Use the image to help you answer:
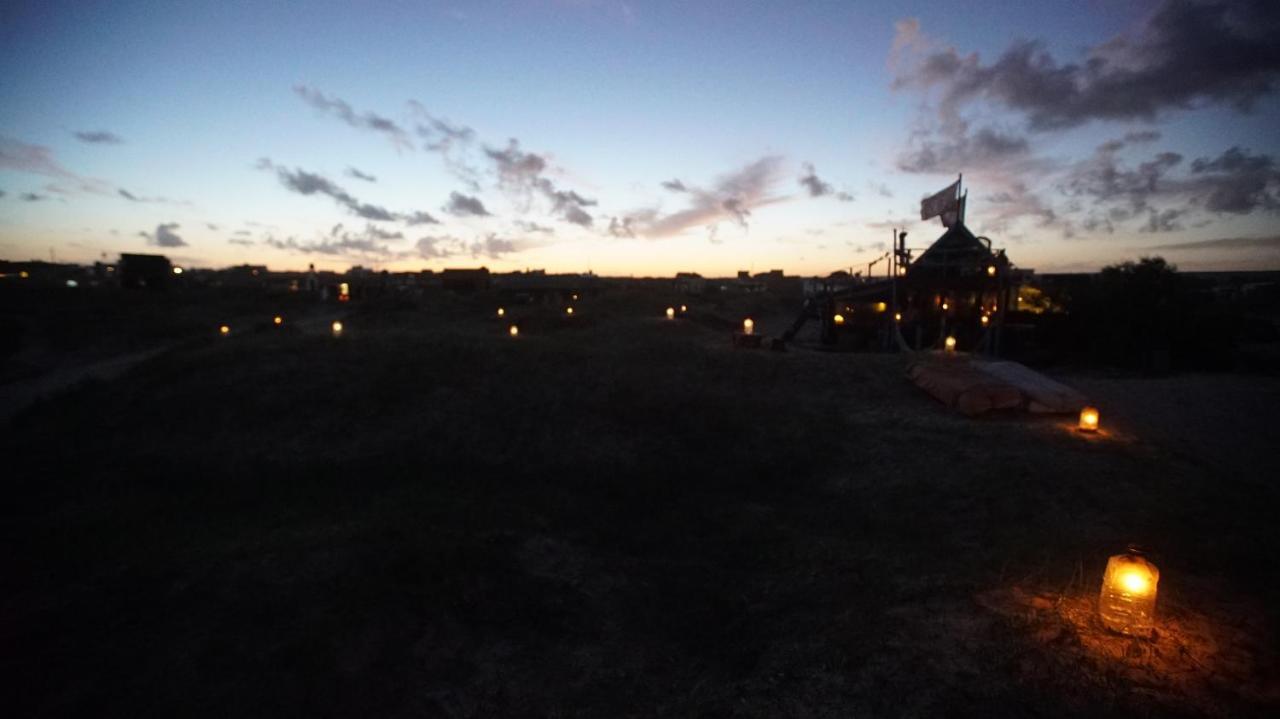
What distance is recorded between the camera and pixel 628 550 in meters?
10.5

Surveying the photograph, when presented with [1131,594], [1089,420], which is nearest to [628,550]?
[1131,594]

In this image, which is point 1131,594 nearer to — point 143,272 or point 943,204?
point 943,204

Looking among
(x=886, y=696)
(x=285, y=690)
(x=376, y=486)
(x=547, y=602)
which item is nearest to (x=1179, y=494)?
(x=886, y=696)

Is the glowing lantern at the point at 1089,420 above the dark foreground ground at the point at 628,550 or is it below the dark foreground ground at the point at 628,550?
above

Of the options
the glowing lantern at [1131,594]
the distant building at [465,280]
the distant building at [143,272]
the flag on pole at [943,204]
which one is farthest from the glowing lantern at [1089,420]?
the distant building at [143,272]

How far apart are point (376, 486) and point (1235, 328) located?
3221 cm

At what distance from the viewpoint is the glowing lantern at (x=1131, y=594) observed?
6259 millimetres

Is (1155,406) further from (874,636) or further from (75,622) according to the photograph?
(75,622)

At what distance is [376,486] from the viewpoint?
1366 centimetres

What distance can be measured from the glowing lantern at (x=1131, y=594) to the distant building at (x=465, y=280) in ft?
236

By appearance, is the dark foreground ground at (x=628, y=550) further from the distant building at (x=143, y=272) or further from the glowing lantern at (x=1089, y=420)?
the distant building at (x=143, y=272)

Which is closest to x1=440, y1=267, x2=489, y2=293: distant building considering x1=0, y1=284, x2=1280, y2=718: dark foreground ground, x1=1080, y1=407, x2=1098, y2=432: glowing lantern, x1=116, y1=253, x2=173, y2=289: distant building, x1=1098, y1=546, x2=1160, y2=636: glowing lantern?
x1=116, y1=253, x2=173, y2=289: distant building

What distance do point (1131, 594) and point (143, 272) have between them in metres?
81.5

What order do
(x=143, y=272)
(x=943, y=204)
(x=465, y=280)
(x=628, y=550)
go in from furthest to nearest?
(x=465, y=280) < (x=143, y=272) < (x=943, y=204) < (x=628, y=550)
